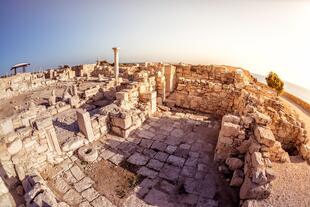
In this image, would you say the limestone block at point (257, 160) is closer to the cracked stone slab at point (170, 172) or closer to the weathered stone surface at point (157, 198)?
the cracked stone slab at point (170, 172)

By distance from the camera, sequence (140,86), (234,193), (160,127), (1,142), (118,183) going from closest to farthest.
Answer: (1,142), (234,193), (118,183), (160,127), (140,86)

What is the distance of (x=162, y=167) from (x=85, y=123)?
3.07 metres

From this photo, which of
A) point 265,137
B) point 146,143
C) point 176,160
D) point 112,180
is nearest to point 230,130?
point 265,137

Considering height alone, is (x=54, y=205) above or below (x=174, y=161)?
above

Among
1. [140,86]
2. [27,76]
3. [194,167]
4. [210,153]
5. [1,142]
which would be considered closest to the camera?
[1,142]

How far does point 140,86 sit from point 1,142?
21.0 feet

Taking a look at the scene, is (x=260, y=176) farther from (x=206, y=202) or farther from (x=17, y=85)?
(x=17, y=85)

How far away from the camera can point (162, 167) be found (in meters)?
5.74

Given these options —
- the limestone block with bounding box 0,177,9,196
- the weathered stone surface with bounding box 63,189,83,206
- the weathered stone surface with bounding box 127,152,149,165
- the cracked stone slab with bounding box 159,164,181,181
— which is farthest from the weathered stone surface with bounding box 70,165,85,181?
the cracked stone slab with bounding box 159,164,181,181

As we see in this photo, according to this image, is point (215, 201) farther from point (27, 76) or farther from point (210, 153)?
point (27, 76)

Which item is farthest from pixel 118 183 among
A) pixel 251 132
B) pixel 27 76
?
pixel 27 76

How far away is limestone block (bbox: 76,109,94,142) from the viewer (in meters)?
6.30

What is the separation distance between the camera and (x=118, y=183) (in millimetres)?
5176

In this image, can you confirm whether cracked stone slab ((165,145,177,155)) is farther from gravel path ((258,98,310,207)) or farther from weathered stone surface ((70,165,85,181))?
gravel path ((258,98,310,207))
